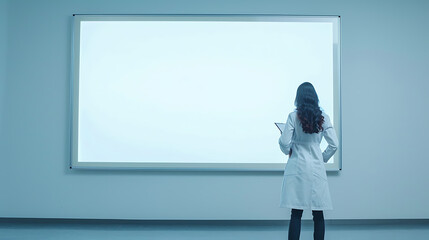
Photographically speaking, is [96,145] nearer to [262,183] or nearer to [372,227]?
[262,183]

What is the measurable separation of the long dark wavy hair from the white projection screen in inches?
43.8

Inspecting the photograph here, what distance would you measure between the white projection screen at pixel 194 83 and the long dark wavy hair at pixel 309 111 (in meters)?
1.11

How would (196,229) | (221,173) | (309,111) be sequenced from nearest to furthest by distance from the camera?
(309,111) → (196,229) → (221,173)

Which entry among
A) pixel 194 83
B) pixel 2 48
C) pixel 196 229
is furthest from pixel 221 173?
pixel 2 48

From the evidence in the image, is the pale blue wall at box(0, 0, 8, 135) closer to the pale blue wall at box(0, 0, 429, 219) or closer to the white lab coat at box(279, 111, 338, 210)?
the pale blue wall at box(0, 0, 429, 219)

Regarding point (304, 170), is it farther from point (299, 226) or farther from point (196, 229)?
point (196, 229)

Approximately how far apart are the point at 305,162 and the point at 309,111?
1.08ft

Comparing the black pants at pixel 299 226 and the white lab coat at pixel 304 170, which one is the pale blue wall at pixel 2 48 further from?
the black pants at pixel 299 226

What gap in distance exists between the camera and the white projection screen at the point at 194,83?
329 cm

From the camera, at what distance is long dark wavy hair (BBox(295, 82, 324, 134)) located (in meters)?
2.15

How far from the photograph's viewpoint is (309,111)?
7.06 ft

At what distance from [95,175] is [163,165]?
2.16ft

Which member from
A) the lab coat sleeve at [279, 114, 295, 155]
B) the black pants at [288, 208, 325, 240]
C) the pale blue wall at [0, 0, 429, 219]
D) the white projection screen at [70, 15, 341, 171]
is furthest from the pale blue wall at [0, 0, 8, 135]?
the black pants at [288, 208, 325, 240]

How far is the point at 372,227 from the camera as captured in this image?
128 inches
